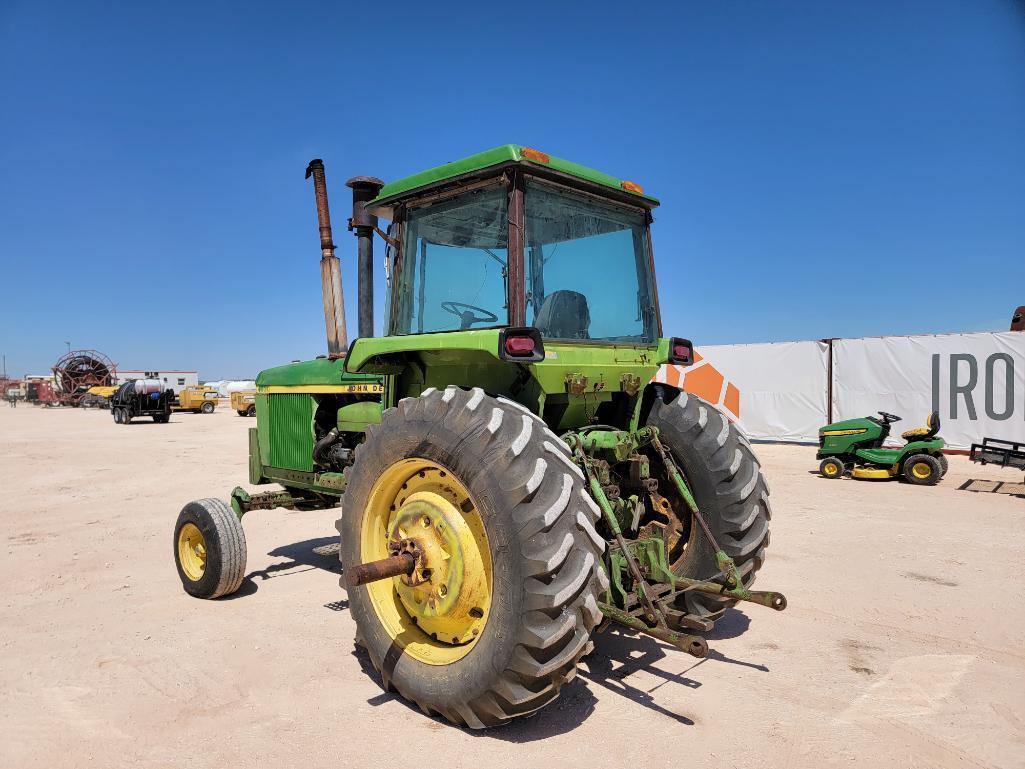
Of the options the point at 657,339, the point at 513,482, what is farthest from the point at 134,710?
the point at 657,339

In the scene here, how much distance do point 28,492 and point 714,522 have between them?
10.1 metres

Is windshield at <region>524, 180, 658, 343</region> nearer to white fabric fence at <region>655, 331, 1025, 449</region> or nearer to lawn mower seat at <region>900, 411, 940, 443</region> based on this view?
lawn mower seat at <region>900, 411, 940, 443</region>

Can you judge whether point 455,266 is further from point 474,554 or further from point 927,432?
point 927,432

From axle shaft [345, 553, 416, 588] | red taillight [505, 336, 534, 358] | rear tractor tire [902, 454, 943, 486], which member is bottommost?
rear tractor tire [902, 454, 943, 486]

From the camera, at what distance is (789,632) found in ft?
13.6

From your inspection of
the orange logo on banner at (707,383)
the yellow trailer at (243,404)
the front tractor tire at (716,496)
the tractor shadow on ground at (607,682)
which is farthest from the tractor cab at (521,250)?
the yellow trailer at (243,404)

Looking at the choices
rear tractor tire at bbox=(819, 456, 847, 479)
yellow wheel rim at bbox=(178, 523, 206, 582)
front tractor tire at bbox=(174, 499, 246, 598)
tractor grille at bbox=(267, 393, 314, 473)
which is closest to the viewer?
front tractor tire at bbox=(174, 499, 246, 598)

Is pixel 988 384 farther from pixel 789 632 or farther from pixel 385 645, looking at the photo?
pixel 385 645

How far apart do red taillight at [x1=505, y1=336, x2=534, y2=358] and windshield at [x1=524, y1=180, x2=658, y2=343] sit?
0.43m

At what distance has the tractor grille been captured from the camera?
5379mm

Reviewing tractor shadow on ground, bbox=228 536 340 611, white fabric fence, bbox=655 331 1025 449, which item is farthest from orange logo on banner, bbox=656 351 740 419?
tractor shadow on ground, bbox=228 536 340 611

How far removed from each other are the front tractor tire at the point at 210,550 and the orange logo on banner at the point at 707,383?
46.2ft

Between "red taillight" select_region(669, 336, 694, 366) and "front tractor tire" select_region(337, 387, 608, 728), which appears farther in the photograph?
"red taillight" select_region(669, 336, 694, 366)

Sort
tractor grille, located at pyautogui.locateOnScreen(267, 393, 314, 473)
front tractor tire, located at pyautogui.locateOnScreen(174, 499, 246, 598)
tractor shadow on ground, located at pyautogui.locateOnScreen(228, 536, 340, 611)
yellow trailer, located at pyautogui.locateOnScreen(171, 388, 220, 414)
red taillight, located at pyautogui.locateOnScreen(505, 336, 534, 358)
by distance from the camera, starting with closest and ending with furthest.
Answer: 1. red taillight, located at pyautogui.locateOnScreen(505, 336, 534, 358)
2. front tractor tire, located at pyautogui.locateOnScreen(174, 499, 246, 598)
3. tractor shadow on ground, located at pyautogui.locateOnScreen(228, 536, 340, 611)
4. tractor grille, located at pyautogui.locateOnScreen(267, 393, 314, 473)
5. yellow trailer, located at pyautogui.locateOnScreen(171, 388, 220, 414)
